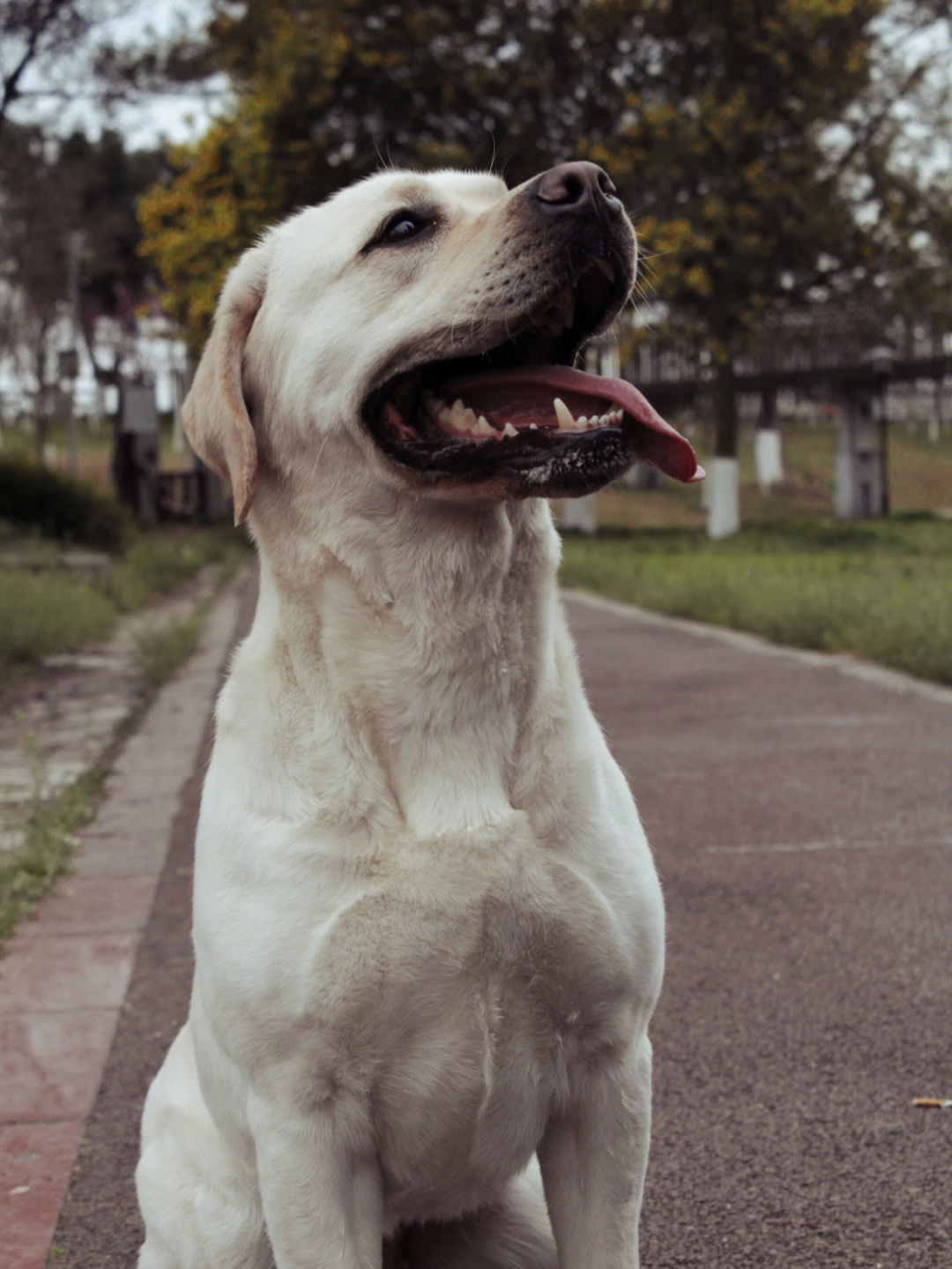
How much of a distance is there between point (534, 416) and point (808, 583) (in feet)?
36.4

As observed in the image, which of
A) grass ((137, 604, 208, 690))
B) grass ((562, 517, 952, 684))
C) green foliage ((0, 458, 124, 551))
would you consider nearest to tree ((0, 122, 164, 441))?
green foliage ((0, 458, 124, 551))

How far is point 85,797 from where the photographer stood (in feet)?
19.8

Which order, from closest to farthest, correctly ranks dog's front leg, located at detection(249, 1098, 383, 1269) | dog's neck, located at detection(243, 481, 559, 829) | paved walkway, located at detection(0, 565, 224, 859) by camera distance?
1. dog's front leg, located at detection(249, 1098, 383, 1269)
2. dog's neck, located at detection(243, 481, 559, 829)
3. paved walkway, located at detection(0, 565, 224, 859)

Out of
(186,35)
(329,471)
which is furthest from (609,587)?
(329,471)

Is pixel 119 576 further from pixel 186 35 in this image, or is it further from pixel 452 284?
pixel 452 284

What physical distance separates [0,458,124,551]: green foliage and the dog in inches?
690

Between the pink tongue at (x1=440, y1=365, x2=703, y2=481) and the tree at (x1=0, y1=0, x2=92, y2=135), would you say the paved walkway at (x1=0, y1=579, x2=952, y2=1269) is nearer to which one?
the pink tongue at (x1=440, y1=365, x2=703, y2=481)

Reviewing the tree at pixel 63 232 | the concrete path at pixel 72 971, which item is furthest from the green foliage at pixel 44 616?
the tree at pixel 63 232

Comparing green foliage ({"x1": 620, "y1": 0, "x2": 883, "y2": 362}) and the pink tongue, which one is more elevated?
green foliage ({"x1": 620, "y1": 0, "x2": 883, "y2": 362})

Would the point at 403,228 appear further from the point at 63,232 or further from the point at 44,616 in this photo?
the point at 63,232

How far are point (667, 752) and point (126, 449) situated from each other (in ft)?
83.4

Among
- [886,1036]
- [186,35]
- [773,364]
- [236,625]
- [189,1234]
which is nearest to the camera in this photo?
[189,1234]

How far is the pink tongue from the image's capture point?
226 cm

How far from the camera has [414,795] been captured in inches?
84.4
